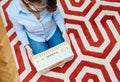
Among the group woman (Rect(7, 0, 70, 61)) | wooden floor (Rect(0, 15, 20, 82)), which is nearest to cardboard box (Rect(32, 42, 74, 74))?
woman (Rect(7, 0, 70, 61))

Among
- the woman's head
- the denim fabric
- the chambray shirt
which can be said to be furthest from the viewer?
the denim fabric

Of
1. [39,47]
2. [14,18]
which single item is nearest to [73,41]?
[39,47]

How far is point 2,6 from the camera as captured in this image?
1.73 metres

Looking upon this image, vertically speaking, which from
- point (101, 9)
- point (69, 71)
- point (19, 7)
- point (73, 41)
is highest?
point (19, 7)

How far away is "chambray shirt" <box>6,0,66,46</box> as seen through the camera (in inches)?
51.5

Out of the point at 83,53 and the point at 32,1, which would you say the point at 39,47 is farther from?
the point at 32,1

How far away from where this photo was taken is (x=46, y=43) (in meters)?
1.51

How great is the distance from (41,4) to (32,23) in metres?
0.20

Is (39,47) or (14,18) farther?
(39,47)

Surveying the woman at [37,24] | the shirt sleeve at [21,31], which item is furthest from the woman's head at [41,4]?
the shirt sleeve at [21,31]

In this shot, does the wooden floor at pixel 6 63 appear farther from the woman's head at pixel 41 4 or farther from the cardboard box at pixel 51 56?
the woman's head at pixel 41 4

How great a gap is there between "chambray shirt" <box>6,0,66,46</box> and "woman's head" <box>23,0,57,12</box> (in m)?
0.06

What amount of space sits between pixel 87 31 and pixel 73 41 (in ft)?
0.33

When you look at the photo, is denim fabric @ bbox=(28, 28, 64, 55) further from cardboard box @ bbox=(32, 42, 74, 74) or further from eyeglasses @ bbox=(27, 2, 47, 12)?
eyeglasses @ bbox=(27, 2, 47, 12)
